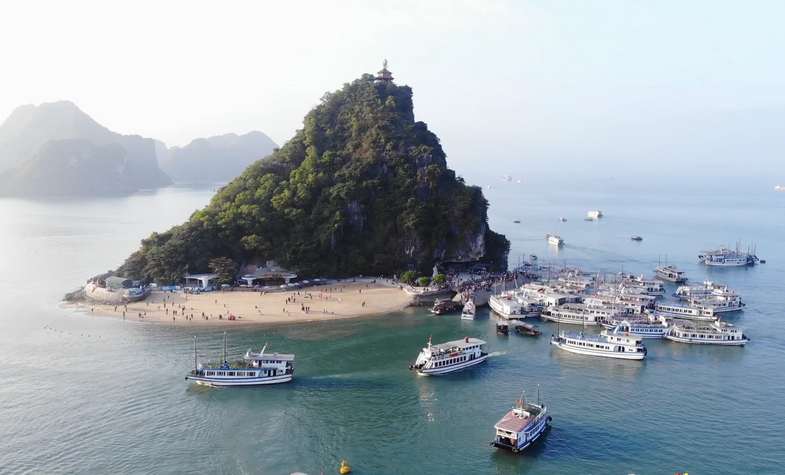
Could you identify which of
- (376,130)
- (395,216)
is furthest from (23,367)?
(376,130)

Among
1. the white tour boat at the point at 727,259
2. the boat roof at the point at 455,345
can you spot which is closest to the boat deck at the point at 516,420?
the boat roof at the point at 455,345

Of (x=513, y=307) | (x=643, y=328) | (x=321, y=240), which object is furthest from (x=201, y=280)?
(x=643, y=328)

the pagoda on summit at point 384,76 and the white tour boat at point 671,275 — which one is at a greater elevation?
the pagoda on summit at point 384,76

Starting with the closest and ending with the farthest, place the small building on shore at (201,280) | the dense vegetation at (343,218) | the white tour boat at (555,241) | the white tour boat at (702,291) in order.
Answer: the white tour boat at (702,291), the small building on shore at (201,280), the dense vegetation at (343,218), the white tour boat at (555,241)

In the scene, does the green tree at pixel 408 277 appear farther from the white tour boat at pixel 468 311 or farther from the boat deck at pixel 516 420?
the boat deck at pixel 516 420

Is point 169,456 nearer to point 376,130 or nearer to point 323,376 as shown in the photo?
point 323,376

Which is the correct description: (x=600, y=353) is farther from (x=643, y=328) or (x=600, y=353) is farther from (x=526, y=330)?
(x=643, y=328)
